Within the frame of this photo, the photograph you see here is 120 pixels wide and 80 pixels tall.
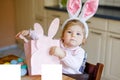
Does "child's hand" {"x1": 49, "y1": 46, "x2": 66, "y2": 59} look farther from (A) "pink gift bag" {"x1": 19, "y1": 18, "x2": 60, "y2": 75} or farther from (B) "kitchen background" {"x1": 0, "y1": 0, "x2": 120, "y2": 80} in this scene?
(B) "kitchen background" {"x1": 0, "y1": 0, "x2": 120, "y2": 80}

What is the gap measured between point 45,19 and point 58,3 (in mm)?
308

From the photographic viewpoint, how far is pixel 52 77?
36.1 inches

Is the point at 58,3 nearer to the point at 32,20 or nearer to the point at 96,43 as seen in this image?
the point at 32,20

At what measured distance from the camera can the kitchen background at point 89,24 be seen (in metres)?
2.42

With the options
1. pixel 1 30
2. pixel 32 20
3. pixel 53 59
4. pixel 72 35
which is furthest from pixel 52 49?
pixel 1 30

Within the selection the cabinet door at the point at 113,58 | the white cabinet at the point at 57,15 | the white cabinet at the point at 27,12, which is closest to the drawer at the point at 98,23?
the cabinet door at the point at 113,58

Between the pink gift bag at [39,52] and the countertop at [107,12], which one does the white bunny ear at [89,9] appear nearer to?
the pink gift bag at [39,52]

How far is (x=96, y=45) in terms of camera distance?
259 centimetres

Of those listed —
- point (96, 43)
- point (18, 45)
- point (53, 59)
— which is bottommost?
point (18, 45)

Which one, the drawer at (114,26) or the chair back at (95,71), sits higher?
the drawer at (114,26)

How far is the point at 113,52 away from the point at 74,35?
1.29m

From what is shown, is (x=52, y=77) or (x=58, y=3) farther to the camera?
(x=58, y=3)

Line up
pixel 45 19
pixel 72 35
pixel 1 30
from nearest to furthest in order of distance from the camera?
1. pixel 72 35
2. pixel 45 19
3. pixel 1 30

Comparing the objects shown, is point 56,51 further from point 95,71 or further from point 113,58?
point 113,58
